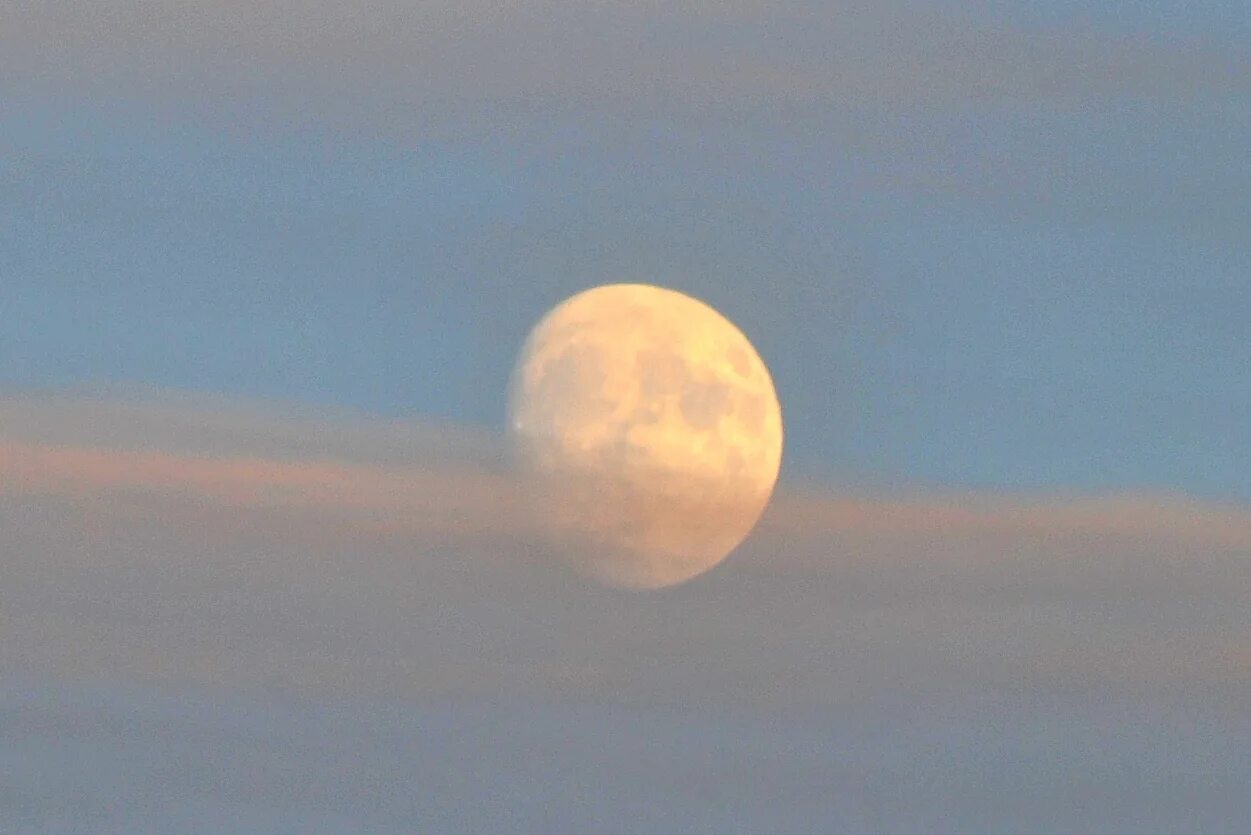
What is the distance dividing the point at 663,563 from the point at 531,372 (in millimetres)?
6786

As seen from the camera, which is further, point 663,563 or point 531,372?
point 663,563

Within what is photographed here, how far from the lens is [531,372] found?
3578cm

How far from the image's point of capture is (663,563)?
40781mm
